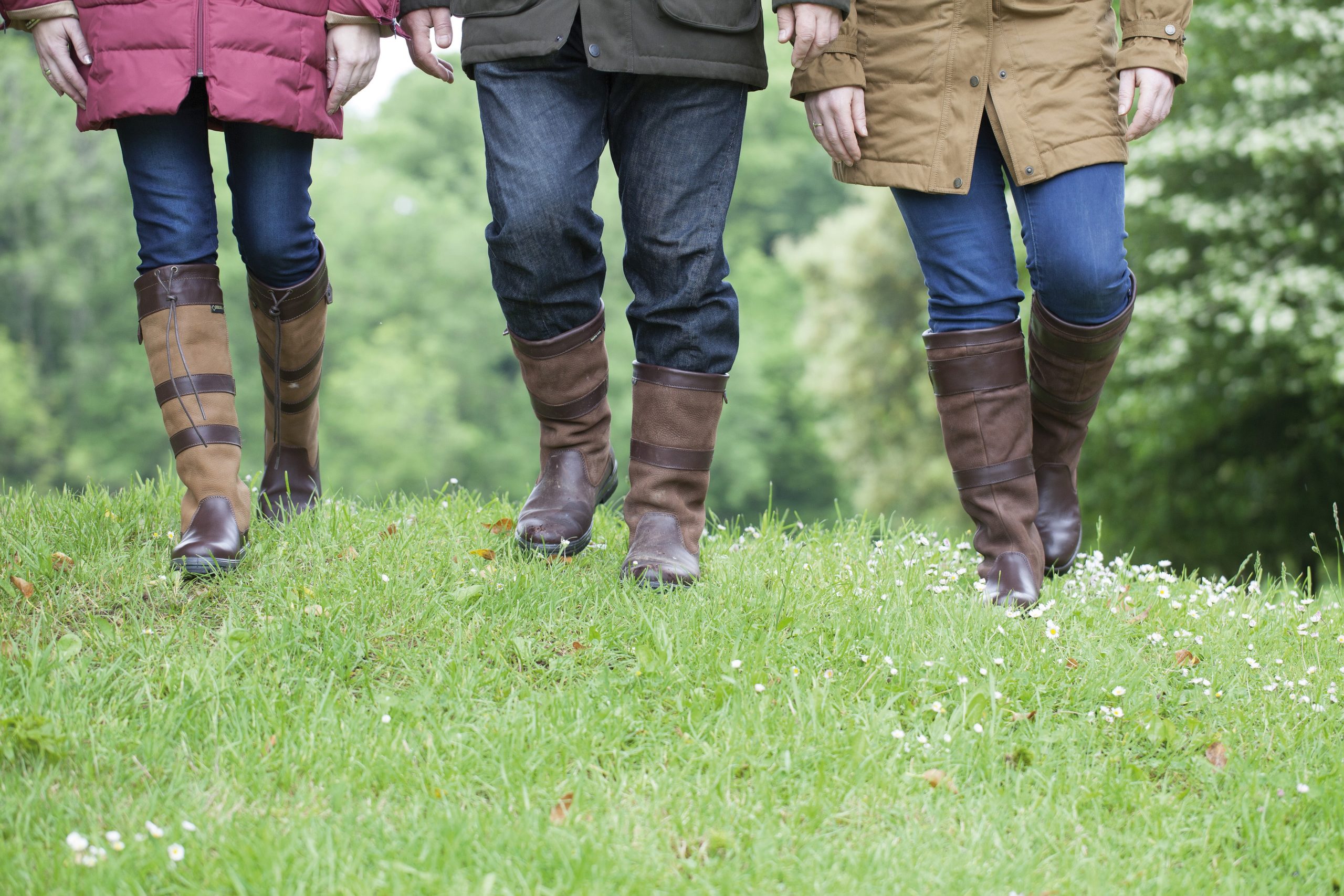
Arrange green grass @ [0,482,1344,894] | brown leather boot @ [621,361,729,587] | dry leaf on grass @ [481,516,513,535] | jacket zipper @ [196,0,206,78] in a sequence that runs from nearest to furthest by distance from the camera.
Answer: green grass @ [0,482,1344,894], jacket zipper @ [196,0,206,78], brown leather boot @ [621,361,729,587], dry leaf on grass @ [481,516,513,535]

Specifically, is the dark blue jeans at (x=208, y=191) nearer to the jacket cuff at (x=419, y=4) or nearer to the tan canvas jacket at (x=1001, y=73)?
the jacket cuff at (x=419, y=4)

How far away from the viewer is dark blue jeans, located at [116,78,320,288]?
305 cm

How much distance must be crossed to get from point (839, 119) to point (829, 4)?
328mm

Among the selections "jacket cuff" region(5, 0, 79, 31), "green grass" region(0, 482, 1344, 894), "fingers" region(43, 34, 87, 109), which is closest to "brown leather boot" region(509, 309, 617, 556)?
"green grass" region(0, 482, 1344, 894)

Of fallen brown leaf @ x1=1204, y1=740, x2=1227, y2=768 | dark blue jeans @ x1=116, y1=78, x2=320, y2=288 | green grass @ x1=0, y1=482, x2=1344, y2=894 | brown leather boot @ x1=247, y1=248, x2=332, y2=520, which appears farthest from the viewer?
brown leather boot @ x1=247, y1=248, x2=332, y2=520

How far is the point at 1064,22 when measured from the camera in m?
3.09

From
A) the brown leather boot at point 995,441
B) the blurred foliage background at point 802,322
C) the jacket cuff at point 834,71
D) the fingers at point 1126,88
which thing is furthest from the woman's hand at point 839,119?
the blurred foliage background at point 802,322

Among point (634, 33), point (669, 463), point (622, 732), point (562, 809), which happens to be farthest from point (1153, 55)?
point (562, 809)

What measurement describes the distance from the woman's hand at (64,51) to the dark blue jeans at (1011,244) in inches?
82.9

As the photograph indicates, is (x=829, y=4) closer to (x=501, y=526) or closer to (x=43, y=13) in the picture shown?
(x=501, y=526)

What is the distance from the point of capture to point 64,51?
3008 millimetres

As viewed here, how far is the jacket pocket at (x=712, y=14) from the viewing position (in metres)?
2.85

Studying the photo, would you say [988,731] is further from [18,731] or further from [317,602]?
[18,731]

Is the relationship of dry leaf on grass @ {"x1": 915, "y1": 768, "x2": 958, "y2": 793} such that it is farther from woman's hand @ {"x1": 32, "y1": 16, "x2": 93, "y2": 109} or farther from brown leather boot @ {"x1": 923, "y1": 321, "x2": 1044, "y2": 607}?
woman's hand @ {"x1": 32, "y1": 16, "x2": 93, "y2": 109}
